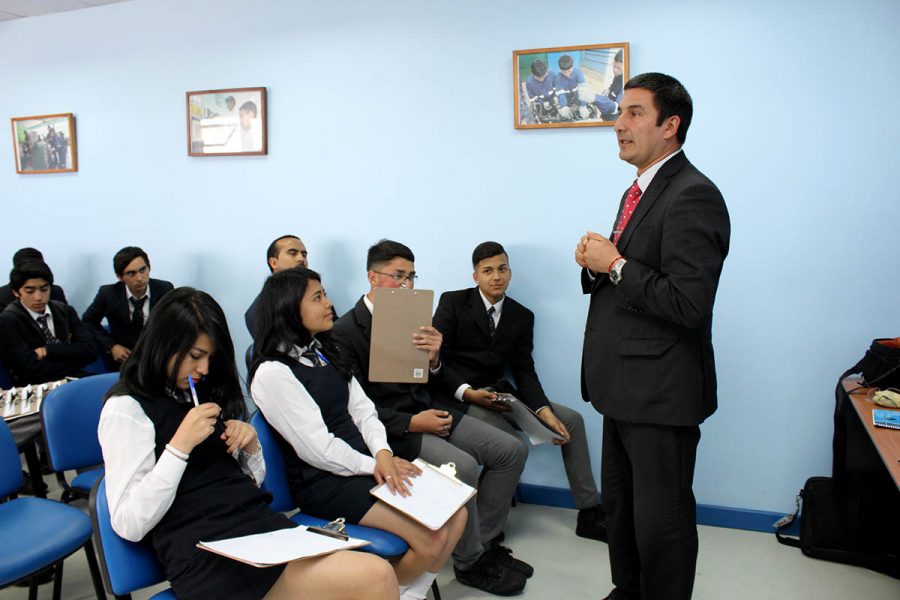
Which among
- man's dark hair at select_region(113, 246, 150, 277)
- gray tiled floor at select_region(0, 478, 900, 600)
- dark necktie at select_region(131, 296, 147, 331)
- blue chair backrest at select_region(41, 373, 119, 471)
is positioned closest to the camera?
blue chair backrest at select_region(41, 373, 119, 471)

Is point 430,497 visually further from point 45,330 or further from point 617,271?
point 45,330

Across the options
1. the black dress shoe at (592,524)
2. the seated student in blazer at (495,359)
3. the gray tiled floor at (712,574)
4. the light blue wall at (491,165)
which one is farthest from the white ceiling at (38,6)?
the black dress shoe at (592,524)

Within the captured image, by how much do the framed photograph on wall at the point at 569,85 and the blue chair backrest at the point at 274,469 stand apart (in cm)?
187

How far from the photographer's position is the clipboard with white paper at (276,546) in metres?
1.47

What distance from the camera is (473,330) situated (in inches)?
122

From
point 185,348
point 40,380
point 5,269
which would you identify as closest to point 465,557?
point 185,348

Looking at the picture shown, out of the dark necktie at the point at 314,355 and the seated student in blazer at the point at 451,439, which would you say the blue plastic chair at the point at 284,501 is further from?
the seated student in blazer at the point at 451,439

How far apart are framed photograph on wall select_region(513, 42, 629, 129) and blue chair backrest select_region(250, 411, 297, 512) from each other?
1.87 m

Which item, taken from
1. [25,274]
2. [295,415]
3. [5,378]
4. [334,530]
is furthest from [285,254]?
[334,530]

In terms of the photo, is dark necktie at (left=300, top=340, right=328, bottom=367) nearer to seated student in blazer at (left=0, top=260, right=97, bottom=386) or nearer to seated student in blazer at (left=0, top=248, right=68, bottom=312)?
seated student in blazer at (left=0, top=260, right=97, bottom=386)

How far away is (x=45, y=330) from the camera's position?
345 cm

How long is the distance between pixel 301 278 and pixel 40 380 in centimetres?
196

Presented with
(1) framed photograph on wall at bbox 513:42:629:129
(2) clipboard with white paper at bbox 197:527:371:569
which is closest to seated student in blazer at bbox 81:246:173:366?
(1) framed photograph on wall at bbox 513:42:629:129

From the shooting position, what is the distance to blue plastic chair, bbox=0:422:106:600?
1.82 metres
